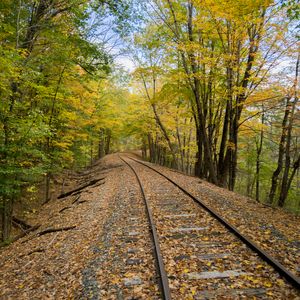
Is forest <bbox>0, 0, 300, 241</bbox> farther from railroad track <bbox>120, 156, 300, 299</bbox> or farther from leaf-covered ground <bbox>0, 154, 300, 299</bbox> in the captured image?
railroad track <bbox>120, 156, 300, 299</bbox>

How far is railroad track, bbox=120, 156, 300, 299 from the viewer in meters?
3.38

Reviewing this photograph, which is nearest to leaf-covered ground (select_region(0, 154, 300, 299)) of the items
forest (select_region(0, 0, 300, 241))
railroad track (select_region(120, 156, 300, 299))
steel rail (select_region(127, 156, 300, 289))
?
railroad track (select_region(120, 156, 300, 299))

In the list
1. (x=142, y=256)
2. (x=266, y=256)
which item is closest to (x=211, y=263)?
(x=266, y=256)

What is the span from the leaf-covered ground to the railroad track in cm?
A: 2

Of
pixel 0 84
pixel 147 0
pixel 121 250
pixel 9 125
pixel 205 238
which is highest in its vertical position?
pixel 147 0

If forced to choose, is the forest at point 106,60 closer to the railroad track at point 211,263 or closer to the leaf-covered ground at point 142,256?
the leaf-covered ground at point 142,256

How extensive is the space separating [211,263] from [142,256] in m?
1.26

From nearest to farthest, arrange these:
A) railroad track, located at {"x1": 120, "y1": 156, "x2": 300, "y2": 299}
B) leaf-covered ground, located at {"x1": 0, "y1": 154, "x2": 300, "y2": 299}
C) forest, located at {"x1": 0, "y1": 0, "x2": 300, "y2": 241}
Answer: railroad track, located at {"x1": 120, "y1": 156, "x2": 300, "y2": 299}
leaf-covered ground, located at {"x1": 0, "y1": 154, "x2": 300, "y2": 299}
forest, located at {"x1": 0, "y1": 0, "x2": 300, "y2": 241}

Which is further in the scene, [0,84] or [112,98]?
[112,98]

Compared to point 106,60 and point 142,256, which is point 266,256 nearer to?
point 142,256

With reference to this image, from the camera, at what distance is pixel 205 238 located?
198 inches

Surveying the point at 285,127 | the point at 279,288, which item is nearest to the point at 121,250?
the point at 279,288

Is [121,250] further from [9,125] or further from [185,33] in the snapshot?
[185,33]

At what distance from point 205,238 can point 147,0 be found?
12357 millimetres
